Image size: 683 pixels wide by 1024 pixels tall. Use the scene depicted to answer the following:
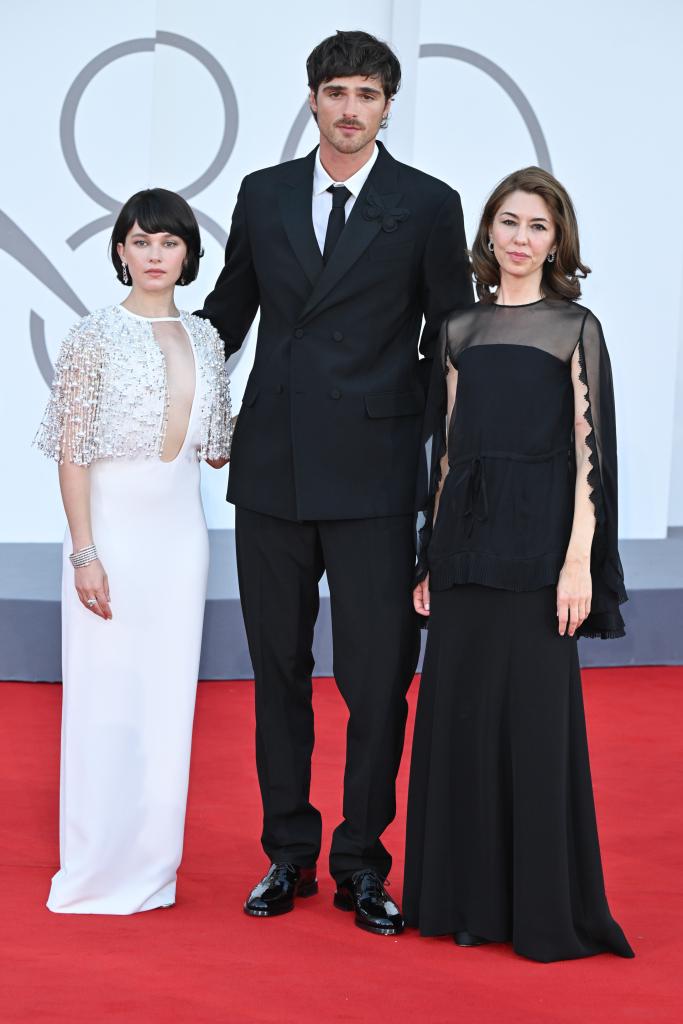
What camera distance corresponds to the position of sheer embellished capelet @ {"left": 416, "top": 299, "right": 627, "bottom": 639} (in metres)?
2.31

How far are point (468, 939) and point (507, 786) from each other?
282 mm

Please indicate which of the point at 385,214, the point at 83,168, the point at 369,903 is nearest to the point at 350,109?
the point at 385,214

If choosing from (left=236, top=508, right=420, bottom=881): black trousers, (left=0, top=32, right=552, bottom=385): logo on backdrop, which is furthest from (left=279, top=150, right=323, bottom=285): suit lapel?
(left=0, top=32, right=552, bottom=385): logo on backdrop

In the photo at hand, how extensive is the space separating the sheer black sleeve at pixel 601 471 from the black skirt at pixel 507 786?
0.30ft

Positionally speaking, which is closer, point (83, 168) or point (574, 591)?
point (574, 591)

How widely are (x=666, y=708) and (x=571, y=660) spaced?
2.13 metres

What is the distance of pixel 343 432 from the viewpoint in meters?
2.50

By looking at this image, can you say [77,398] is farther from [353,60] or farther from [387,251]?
[353,60]

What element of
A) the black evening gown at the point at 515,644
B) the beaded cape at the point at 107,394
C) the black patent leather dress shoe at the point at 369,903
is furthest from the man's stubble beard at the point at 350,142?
the black patent leather dress shoe at the point at 369,903

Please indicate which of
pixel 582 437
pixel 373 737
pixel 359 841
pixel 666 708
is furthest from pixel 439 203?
pixel 666 708

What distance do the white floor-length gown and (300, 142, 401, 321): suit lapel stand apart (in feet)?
0.92

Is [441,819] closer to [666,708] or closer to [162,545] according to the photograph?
[162,545]

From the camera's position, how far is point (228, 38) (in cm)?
591

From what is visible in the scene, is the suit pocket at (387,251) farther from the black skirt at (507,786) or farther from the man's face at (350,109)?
the black skirt at (507,786)
